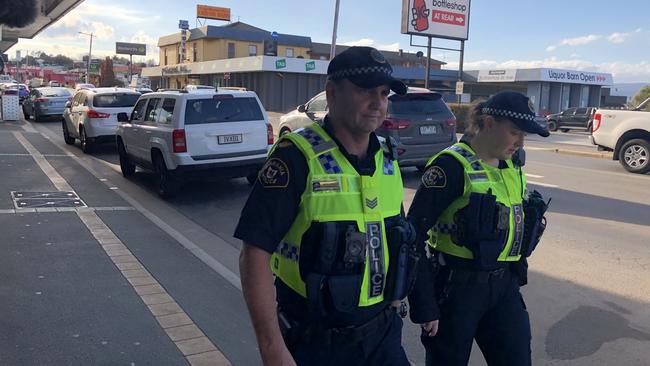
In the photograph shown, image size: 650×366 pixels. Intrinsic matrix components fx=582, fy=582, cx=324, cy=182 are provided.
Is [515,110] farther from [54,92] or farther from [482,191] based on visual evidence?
[54,92]

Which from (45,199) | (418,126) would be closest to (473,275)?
(45,199)

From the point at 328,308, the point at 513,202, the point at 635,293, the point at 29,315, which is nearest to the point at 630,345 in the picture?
the point at 635,293

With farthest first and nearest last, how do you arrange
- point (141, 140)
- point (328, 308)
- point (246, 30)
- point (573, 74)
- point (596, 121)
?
point (246, 30), point (573, 74), point (596, 121), point (141, 140), point (328, 308)

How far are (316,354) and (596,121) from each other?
13.7 metres

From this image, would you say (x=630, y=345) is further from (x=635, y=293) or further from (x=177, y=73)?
(x=177, y=73)

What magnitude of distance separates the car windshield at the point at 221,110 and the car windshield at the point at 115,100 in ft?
21.9

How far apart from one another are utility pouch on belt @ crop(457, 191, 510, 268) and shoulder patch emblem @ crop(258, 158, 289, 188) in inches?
44.0

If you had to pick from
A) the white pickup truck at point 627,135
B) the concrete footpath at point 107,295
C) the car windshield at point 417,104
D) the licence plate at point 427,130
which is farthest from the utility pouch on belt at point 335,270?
the white pickup truck at point 627,135

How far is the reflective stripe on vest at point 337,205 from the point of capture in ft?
6.70

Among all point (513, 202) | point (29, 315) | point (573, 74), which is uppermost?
point (573, 74)

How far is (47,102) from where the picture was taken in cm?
2502

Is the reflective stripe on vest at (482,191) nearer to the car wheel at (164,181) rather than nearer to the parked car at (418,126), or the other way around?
the car wheel at (164,181)

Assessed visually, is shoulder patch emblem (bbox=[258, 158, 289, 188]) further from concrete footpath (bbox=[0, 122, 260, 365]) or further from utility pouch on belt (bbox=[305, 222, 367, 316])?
concrete footpath (bbox=[0, 122, 260, 365])

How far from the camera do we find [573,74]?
163 feet
